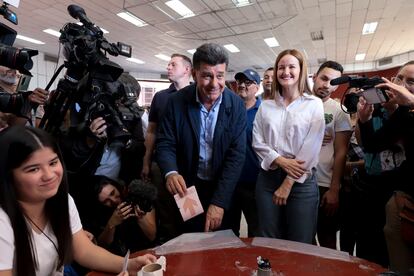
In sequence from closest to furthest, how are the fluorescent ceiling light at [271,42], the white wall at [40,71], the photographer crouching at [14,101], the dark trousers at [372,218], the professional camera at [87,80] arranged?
the photographer crouching at [14,101] < the professional camera at [87,80] < the dark trousers at [372,218] < the fluorescent ceiling light at [271,42] < the white wall at [40,71]

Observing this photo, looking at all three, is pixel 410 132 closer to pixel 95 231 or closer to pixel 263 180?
pixel 263 180

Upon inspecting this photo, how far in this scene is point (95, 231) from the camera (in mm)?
1776

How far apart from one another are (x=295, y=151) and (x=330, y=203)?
52cm

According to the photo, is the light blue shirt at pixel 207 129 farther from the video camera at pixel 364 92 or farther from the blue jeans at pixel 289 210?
the video camera at pixel 364 92

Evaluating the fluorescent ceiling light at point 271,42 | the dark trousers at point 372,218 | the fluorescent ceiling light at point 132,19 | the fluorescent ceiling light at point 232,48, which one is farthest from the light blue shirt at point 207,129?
the fluorescent ceiling light at point 232,48

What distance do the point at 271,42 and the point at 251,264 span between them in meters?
7.93

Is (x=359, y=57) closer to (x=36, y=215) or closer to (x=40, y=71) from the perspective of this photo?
(x=40, y=71)

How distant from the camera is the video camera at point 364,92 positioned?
53.0 inches

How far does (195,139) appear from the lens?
154 centimetres

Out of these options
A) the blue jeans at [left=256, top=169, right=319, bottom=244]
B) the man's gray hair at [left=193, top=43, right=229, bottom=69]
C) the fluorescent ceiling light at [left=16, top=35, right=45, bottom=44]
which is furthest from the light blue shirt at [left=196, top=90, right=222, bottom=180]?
the fluorescent ceiling light at [left=16, top=35, right=45, bottom=44]

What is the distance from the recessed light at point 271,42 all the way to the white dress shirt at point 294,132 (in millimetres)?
6711

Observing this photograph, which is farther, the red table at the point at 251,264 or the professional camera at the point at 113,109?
the professional camera at the point at 113,109

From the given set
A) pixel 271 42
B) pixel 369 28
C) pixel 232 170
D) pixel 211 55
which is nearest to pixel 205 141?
pixel 232 170

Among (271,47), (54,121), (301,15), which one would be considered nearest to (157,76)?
(271,47)
